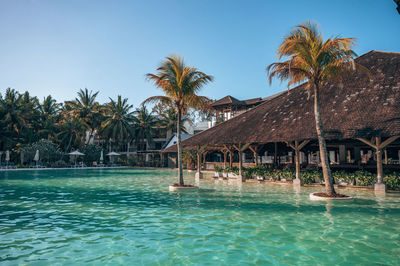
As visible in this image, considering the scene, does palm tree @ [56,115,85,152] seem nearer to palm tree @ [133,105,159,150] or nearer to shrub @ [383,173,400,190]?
palm tree @ [133,105,159,150]

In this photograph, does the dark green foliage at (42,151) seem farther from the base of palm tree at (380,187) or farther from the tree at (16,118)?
the base of palm tree at (380,187)

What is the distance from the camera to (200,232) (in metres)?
7.64

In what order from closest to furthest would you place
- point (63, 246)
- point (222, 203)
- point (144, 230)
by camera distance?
point (63, 246) → point (144, 230) → point (222, 203)

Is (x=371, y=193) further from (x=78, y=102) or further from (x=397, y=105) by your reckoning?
(x=78, y=102)

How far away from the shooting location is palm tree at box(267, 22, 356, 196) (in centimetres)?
1288

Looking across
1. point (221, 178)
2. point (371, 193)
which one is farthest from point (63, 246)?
point (221, 178)

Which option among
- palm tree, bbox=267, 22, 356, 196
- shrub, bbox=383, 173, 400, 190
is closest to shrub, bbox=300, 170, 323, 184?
shrub, bbox=383, 173, 400, 190

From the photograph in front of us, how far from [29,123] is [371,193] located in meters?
52.0

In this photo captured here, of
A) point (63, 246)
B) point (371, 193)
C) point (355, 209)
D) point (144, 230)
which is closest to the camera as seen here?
point (63, 246)

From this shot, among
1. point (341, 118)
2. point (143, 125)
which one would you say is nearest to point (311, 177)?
point (341, 118)

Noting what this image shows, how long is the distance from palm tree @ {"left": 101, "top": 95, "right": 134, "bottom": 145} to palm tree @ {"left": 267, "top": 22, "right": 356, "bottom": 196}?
42.2 metres

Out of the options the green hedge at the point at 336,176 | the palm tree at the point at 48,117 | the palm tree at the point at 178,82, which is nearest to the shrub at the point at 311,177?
the green hedge at the point at 336,176

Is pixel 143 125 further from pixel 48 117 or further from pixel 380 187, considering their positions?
pixel 380 187

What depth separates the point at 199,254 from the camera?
19.6ft
